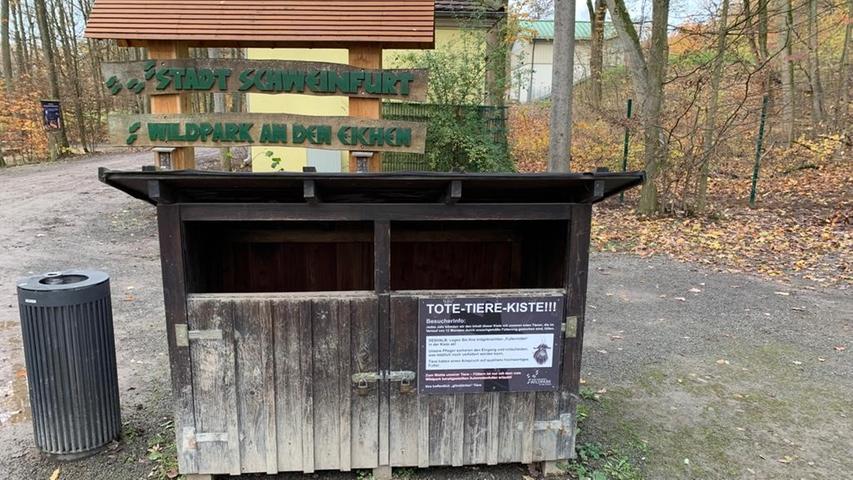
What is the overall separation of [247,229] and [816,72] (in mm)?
17319

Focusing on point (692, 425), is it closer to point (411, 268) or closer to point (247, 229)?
point (411, 268)

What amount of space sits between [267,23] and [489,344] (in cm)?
281

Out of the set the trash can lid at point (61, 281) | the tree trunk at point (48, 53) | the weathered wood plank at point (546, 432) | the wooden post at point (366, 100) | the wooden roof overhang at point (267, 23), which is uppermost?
the tree trunk at point (48, 53)

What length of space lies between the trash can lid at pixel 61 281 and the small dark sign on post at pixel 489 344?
2071 millimetres

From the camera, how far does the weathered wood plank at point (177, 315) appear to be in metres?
3.09

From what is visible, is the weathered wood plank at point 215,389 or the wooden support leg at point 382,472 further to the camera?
the wooden support leg at point 382,472

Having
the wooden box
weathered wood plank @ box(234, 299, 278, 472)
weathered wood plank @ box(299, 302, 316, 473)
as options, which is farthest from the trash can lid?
weathered wood plank @ box(299, 302, 316, 473)

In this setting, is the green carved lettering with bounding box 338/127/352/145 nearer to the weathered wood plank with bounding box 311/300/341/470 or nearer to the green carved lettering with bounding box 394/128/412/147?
the green carved lettering with bounding box 394/128/412/147

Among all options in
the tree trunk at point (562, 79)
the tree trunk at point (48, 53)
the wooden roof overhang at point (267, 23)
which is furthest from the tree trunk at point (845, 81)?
the tree trunk at point (48, 53)

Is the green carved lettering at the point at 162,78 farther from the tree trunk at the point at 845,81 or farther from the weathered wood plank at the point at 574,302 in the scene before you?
the tree trunk at the point at 845,81

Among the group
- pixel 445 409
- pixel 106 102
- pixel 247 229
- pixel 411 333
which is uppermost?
pixel 106 102

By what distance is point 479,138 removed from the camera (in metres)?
12.0

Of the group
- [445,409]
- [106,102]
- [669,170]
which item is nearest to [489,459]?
[445,409]

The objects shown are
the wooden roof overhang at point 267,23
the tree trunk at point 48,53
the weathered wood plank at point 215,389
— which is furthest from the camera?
the tree trunk at point 48,53
